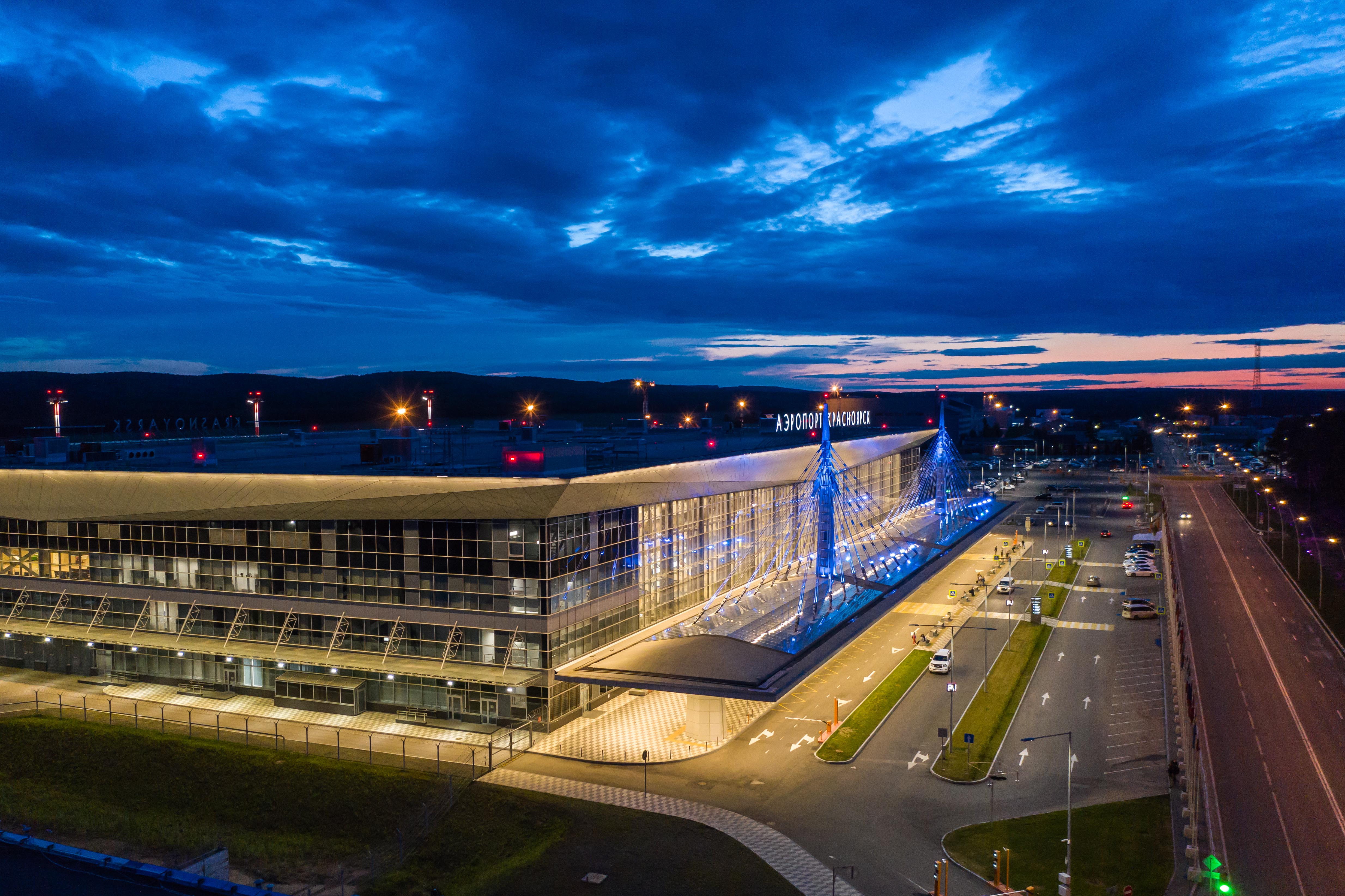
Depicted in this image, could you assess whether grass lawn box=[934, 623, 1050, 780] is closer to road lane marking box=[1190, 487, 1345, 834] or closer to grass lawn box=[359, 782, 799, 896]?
road lane marking box=[1190, 487, 1345, 834]

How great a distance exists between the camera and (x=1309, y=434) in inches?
5256

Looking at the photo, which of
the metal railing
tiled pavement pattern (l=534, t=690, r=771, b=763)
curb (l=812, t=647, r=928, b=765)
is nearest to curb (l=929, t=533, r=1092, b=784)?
curb (l=812, t=647, r=928, b=765)

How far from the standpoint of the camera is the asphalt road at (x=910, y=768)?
1319 inches

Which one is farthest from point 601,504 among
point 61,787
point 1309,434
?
point 1309,434

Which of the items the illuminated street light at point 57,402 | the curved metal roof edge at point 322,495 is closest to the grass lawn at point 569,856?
the curved metal roof edge at point 322,495

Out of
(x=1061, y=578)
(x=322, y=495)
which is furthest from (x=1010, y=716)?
(x=1061, y=578)

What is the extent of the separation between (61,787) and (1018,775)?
41.7 meters

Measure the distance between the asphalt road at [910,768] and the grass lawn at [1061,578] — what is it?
1308 centimetres

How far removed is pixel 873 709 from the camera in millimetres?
48031

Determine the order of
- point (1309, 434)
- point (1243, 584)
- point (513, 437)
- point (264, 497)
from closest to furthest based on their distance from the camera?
point (264, 497), point (513, 437), point (1243, 584), point (1309, 434)

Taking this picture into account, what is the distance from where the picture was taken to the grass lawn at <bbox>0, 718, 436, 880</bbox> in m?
33.3

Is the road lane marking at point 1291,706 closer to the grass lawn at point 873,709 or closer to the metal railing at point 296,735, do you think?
the grass lawn at point 873,709

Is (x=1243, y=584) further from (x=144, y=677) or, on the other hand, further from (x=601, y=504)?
(x=144, y=677)

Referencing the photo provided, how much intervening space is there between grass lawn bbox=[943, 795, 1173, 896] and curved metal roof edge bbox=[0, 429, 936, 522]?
22.8m
